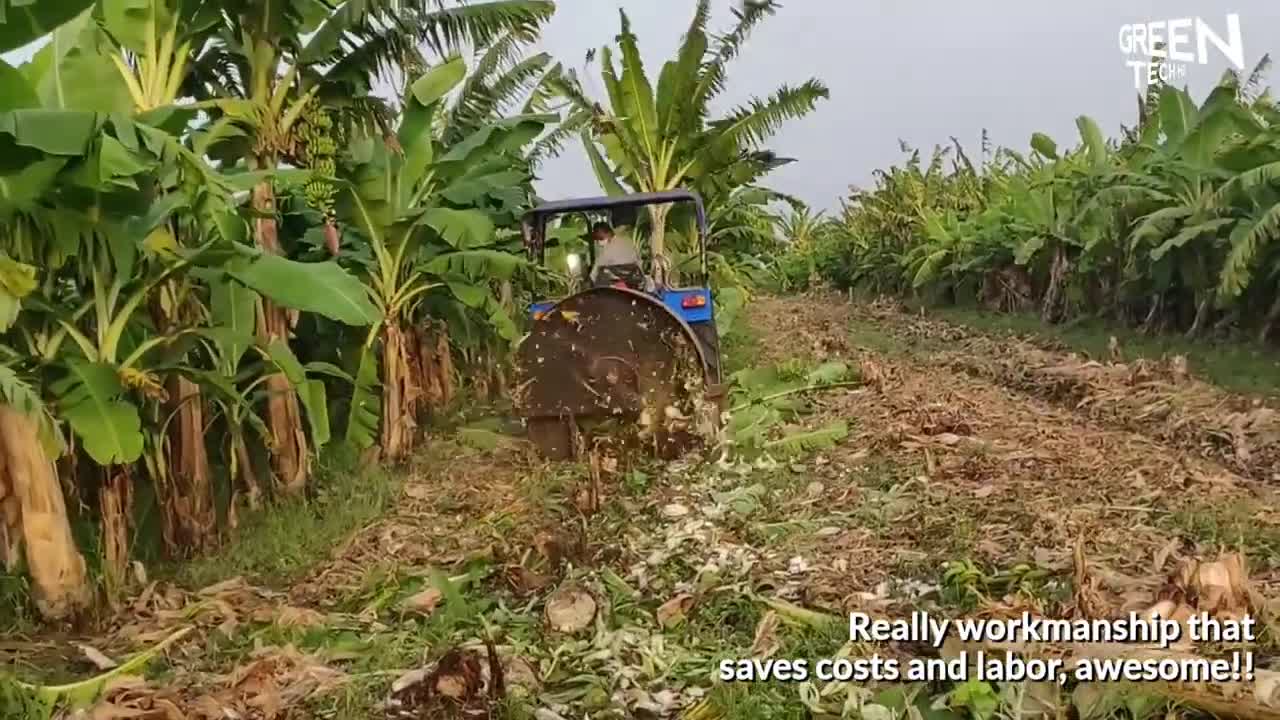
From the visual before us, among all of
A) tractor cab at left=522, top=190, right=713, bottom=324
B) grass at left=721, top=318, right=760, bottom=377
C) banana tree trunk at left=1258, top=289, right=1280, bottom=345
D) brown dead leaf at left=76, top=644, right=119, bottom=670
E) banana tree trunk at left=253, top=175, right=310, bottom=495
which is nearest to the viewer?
brown dead leaf at left=76, top=644, right=119, bottom=670

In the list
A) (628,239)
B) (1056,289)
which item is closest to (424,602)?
(628,239)

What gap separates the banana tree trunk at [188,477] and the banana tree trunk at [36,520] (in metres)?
0.89

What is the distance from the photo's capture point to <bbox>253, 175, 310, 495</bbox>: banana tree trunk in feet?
20.4

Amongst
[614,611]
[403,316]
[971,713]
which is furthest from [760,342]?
[971,713]

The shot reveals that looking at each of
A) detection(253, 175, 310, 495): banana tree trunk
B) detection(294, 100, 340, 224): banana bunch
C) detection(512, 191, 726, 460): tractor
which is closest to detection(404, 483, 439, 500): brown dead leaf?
detection(253, 175, 310, 495): banana tree trunk

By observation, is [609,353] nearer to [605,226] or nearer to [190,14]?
[605,226]

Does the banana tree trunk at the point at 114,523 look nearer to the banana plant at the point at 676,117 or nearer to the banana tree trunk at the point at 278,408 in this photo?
the banana tree trunk at the point at 278,408

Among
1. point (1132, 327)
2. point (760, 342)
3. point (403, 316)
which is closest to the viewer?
point (403, 316)

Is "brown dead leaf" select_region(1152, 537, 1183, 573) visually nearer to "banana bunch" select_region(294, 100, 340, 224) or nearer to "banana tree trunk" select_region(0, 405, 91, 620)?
"banana tree trunk" select_region(0, 405, 91, 620)

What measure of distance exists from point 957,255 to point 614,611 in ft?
46.5

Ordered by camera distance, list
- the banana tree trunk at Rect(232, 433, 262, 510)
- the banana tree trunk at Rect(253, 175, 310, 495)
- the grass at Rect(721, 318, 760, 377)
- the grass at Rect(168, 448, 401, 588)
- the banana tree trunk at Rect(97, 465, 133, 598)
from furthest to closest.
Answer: the grass at Rect(721, 318, 760, 377) < the banana tree trunk at Rect(253, 175, 310, 495) < the banana tree trunk at Rect(232, 433, 262, 510) < the grass at Rect(168, 448, 401, 588) < the banana tree trunk at Rect(97, 465, 133, 598)

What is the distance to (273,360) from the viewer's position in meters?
5.20

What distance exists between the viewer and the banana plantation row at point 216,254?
13.9 ft

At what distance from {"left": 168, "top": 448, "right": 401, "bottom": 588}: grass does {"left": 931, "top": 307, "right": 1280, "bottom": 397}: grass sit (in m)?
6.19
